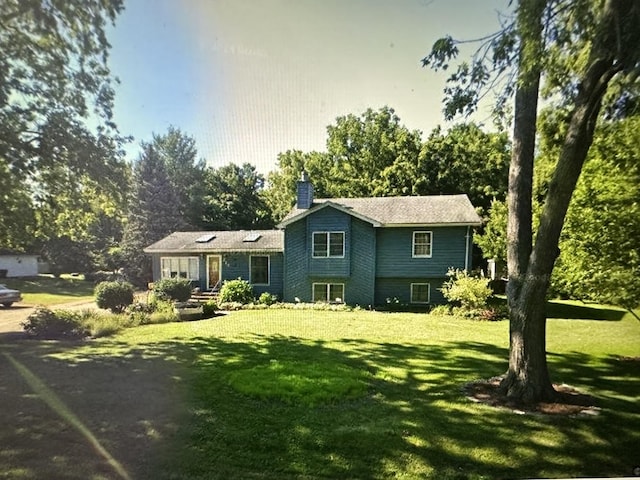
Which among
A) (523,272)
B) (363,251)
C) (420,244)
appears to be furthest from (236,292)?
(523,272)

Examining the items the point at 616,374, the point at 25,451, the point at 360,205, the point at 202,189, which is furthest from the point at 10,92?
the point at 360,205

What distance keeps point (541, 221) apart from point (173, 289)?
561 centimetres

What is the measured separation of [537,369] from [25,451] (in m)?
4.21

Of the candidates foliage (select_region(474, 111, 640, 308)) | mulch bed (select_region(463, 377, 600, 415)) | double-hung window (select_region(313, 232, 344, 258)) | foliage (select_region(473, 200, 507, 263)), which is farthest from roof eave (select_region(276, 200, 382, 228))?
mulch bed (select_region(463, 377, 600, 415))

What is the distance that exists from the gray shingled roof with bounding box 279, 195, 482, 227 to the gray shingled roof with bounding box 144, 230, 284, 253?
900 mm

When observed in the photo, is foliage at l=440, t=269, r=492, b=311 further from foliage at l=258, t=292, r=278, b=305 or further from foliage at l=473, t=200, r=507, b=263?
foliage at l=258, t=292, r=278, b=305

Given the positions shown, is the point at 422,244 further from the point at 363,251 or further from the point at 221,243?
the point at 221,243

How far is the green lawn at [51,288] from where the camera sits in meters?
3.35

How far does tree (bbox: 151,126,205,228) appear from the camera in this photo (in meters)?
3.44

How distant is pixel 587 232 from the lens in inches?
179

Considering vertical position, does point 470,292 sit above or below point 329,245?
below

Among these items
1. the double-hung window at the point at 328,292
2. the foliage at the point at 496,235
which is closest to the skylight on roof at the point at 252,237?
the double-hung window at the point at 328,292

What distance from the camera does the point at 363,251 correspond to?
11.3 metres

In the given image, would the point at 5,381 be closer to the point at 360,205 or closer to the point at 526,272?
the point at 526,272
